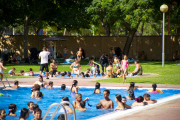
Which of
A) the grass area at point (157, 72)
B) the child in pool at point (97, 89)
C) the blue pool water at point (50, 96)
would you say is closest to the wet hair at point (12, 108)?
the blue pool water at point (50, 96)

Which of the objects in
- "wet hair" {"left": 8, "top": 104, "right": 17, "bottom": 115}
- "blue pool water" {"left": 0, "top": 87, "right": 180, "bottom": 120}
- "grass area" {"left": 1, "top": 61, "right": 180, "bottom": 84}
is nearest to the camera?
"wet hair" {"left": 8, "top": 104, "right": 17, "bottom": 115}

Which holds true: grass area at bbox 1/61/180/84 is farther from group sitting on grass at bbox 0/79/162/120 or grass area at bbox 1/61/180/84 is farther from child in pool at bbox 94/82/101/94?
child in pool at bbox 94/82/101/94

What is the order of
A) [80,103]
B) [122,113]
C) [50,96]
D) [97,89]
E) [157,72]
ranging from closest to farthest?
[122,113], [80,103], [97,89], [50,96], [157,72]

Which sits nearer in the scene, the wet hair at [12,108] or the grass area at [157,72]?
the wet hair at [12,108]

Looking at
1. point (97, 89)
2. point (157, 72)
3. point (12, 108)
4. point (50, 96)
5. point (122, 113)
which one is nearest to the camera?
point (122, 113)

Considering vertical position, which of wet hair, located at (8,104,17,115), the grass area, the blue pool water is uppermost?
the grass area

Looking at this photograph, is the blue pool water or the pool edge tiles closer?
the pool edge tiles

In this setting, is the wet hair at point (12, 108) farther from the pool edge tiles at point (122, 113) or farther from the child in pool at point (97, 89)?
the child in pool at point (97, 89)

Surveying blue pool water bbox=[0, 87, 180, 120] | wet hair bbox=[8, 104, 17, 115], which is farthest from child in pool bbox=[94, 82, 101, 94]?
wet hair bbox=[8, 104, 17, 115]

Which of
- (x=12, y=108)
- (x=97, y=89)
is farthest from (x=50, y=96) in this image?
(x=12, y=108)

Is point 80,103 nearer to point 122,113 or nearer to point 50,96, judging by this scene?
point 122,113

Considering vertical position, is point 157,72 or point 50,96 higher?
point 157,72

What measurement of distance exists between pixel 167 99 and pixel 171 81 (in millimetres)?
5437

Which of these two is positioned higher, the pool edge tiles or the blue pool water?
the pool edge tiles
